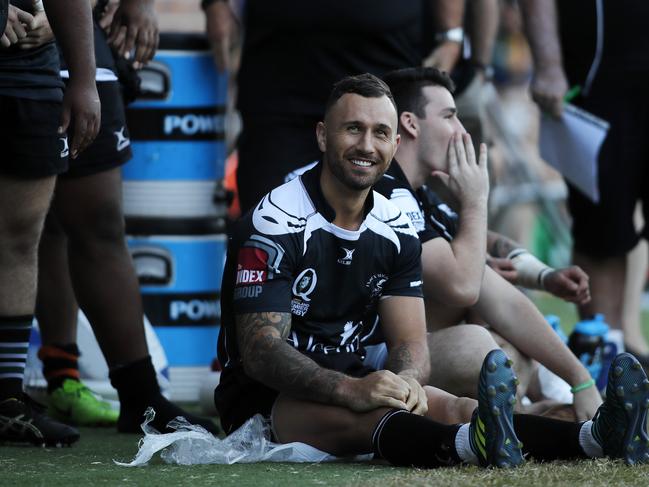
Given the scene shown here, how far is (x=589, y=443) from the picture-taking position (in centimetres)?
356

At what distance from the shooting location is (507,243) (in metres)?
5.27

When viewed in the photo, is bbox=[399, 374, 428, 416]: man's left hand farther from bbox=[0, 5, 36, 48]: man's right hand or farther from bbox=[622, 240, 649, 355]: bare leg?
bbox=[622, 240, 649, 355]: bare leg

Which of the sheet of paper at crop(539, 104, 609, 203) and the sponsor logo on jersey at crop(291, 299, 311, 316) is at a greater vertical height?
the sheet of paper at crop(539, 104, 609, 203)

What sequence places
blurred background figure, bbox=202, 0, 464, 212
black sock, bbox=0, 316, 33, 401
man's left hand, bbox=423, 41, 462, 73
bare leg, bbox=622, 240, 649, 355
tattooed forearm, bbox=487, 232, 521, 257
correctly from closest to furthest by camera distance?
1. black sock, bbox=0, 316, 33, 401
2. tattooed forearm, bbox=487, 232, 521, 257
3. blurred background figure, bbox=202, 0, 464, 212
4. man's left hand, bbox=423, 41, 462, 73
5. bare leg, bbox=622, 240, 649, 355

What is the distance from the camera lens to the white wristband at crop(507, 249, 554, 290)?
4.96m

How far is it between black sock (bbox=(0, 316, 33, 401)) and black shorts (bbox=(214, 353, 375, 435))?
0.60m

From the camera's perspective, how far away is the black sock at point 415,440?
3.51m

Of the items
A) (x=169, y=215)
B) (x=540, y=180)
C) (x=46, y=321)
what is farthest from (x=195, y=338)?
(x=540, y=180)

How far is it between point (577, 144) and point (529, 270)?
109 centimetres

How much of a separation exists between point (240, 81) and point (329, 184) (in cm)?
181

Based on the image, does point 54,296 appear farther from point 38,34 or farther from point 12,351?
point 38,34

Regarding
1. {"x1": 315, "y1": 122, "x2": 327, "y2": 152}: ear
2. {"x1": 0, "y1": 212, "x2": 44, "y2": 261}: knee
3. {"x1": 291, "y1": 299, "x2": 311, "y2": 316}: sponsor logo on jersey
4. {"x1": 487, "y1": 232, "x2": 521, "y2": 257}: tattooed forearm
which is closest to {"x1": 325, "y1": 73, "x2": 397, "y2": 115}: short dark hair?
{"x1": 315, "y1": 122, "x2": 327, "y2": 152}: ear

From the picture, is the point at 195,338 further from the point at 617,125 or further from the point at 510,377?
the point at 510,377

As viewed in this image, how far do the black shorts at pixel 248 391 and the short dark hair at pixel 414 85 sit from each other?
3.32ft
